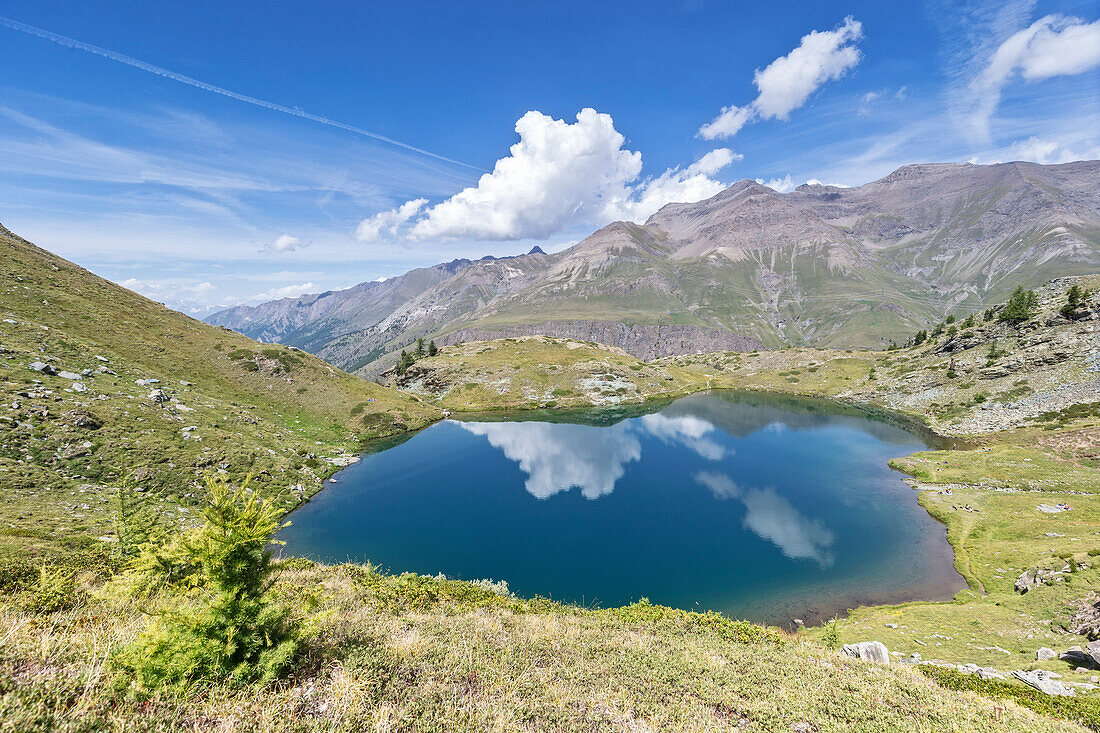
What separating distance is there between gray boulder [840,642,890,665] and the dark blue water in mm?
9636

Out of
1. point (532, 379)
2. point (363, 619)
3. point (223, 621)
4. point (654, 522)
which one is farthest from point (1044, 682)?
point (532, 379)

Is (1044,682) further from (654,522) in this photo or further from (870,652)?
(654,522)

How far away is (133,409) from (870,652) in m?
68.7

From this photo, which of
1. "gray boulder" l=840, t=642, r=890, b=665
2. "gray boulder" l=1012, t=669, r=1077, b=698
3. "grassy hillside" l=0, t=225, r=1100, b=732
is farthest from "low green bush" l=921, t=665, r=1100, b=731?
"gray boulder" l=840, t=642, r=890, b=665

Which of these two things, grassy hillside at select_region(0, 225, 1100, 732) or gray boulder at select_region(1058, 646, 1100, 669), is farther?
gray boulder at select_region(1058, 646, 1100, 669)

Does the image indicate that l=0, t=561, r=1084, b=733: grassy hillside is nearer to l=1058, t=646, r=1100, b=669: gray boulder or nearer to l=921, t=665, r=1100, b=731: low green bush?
l=921, t=665, r=1100, b=731: low green bush

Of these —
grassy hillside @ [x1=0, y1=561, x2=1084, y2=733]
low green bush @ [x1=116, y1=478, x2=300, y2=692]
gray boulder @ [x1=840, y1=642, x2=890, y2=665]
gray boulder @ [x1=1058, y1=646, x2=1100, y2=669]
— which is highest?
low green bush @ [x1=116, y1=478, x2=300, y2=692]

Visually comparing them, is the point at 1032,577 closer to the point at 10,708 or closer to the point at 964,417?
the point at 10,708

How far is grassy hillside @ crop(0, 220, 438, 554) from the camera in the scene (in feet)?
104

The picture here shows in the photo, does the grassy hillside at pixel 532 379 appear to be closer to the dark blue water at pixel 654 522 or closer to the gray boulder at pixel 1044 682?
the dark blue water at pixel 654 522

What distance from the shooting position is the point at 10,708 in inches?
253

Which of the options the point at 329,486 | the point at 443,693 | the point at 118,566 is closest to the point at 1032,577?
the point at 443,693

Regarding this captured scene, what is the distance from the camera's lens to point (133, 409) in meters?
43.7

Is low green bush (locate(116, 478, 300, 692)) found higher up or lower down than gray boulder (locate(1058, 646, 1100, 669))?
higher up
